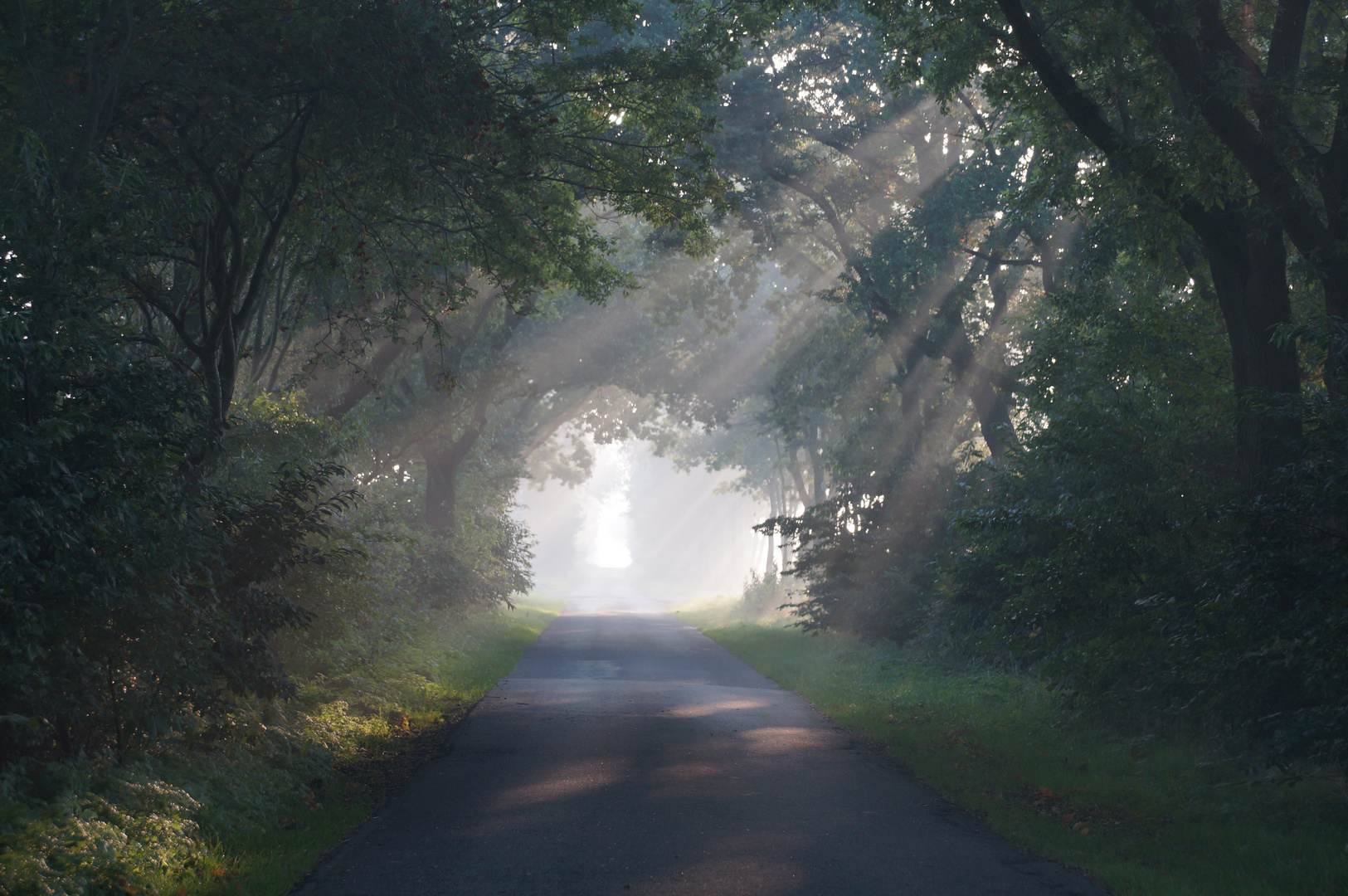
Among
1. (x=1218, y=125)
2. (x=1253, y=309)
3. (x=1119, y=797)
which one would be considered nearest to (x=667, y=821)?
(x=1119, y=797)

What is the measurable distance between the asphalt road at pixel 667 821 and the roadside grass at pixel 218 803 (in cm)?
38

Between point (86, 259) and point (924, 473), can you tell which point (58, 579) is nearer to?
point (86, 259)

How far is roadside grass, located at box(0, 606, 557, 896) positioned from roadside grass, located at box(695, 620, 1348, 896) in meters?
5.36

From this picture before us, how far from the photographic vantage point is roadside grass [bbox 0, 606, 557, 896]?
5.48 metres

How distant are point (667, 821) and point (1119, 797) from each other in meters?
4.03

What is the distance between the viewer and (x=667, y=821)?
784 centimetres

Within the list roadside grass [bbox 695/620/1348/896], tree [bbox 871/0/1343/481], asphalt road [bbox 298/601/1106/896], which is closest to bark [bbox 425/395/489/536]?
asphalt road [bbox 298/601/1106/896]

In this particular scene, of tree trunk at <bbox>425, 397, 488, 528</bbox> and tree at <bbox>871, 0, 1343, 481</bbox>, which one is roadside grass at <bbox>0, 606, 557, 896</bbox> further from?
tree trunk at <bbox>425, 397, 488, 528</bbox>

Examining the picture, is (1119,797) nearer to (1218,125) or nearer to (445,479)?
(1218,125)

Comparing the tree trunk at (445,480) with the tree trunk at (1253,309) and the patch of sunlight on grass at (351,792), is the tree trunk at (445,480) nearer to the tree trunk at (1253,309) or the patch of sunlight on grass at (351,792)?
the patch of sunlight on grass at (351,792)

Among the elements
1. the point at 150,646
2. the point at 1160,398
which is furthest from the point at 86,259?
the point at 1160,398

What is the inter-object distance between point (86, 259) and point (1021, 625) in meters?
9.41

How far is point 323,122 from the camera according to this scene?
35.1ft

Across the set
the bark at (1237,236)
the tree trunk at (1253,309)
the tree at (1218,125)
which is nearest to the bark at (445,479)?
the tree at (1218,125)
